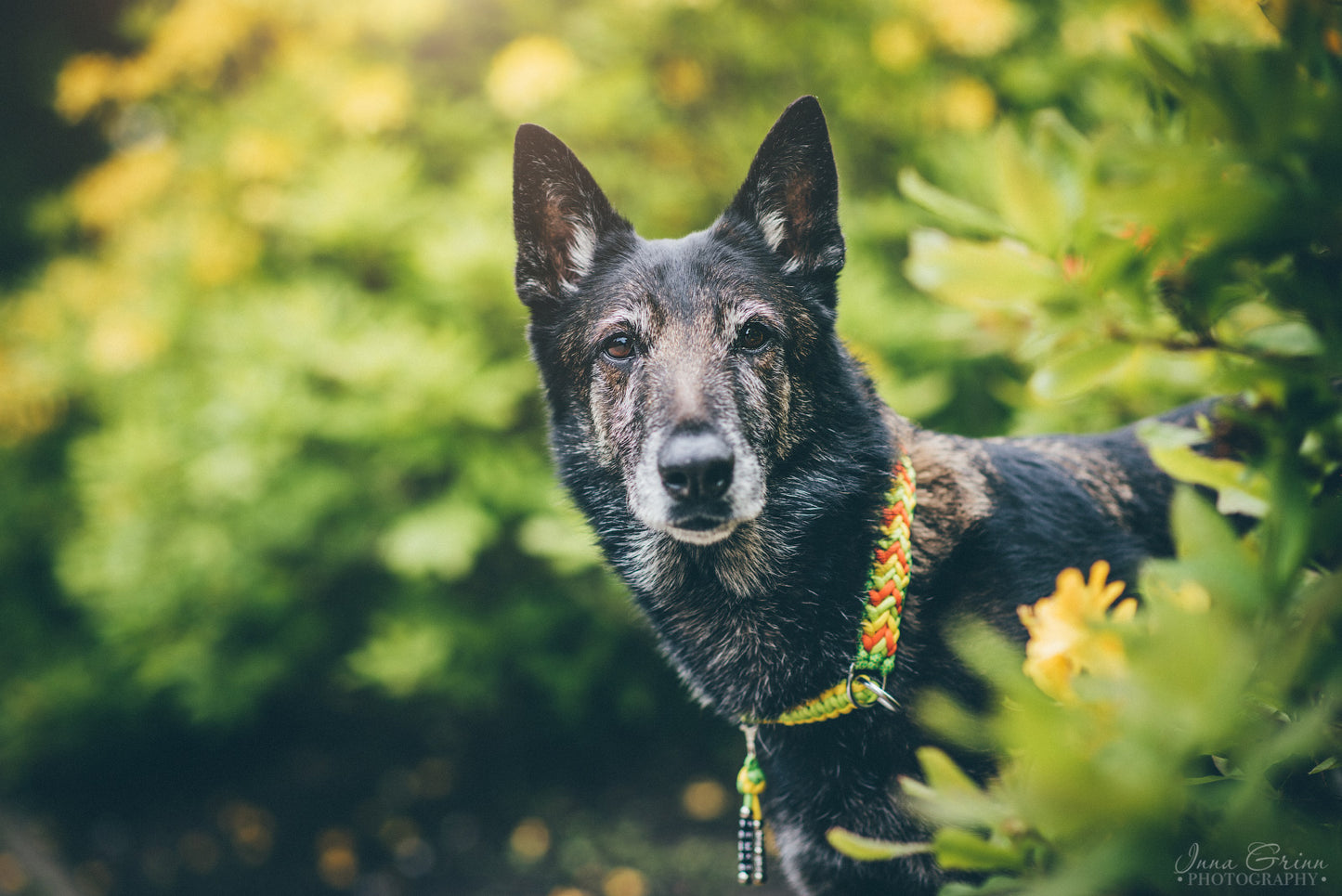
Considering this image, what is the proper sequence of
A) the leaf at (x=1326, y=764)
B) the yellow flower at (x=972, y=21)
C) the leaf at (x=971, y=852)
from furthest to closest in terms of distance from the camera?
the yellow flower at (x=972, y=21) < the leaf at (x=1326, y=764) < the leaf at (x=971, y=852)

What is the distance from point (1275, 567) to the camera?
68cm

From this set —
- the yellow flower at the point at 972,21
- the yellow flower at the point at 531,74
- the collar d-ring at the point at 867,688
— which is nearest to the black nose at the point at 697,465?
the collar d-ring at the point at 867,688

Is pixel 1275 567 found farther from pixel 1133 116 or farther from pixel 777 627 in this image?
pixel 1133 116

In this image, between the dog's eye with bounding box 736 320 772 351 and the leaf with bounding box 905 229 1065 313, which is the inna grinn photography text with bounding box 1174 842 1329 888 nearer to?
the leaf with bounding box 905 229 1065 313

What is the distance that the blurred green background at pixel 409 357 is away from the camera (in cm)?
327

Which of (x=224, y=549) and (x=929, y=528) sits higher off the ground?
(x=929, y=528)

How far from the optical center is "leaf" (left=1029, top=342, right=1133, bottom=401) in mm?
1045

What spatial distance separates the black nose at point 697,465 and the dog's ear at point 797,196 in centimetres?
63

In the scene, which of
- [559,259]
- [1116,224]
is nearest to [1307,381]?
[1116,224]

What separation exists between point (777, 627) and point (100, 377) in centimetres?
407

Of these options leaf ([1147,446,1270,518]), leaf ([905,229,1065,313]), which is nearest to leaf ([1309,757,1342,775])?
leaf ([1147,446,1270,518])

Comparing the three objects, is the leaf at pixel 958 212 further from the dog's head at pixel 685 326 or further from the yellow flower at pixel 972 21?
the yellow flower at pixel 972 21

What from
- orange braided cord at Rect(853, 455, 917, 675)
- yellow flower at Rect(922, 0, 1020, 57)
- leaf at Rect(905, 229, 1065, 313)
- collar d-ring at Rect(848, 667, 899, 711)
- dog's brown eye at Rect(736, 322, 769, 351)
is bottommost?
collar d-ring at Rect(848, 667, 899, 711)

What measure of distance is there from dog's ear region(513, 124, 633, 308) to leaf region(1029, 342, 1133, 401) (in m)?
1.34
